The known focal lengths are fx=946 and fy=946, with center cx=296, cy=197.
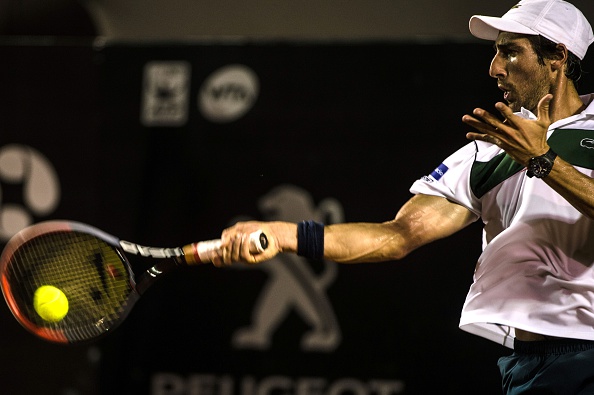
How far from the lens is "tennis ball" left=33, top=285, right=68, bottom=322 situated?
316 centimetres

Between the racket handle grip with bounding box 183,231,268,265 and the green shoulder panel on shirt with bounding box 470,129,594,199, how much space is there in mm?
708

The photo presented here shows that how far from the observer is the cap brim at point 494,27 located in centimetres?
297

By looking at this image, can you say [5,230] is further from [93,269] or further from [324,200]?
[93,269]

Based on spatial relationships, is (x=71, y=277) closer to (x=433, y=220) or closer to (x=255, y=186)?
(x=433, y=220)

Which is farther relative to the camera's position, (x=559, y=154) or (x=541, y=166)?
(x=559, y=154)

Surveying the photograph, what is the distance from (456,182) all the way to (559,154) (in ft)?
1.14

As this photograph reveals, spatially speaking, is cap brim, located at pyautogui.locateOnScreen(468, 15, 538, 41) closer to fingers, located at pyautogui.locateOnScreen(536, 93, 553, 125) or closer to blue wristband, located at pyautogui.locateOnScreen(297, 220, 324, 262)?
fingers, located at pyautogui.locateOnScreen(536, 93, 553, 125)

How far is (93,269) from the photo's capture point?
320 centimetres

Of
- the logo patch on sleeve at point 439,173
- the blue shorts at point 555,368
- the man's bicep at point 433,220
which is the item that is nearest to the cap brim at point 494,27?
the logo patch on sleeve at point 439,173

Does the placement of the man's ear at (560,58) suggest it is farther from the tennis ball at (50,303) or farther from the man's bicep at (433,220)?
the tennis ball at (50,303)

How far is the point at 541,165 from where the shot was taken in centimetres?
265

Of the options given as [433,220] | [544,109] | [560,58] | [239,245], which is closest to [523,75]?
[560,58]

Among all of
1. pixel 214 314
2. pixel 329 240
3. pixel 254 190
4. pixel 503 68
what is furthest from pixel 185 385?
pixel 503 68

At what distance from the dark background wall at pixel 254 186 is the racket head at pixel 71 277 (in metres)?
1.70
